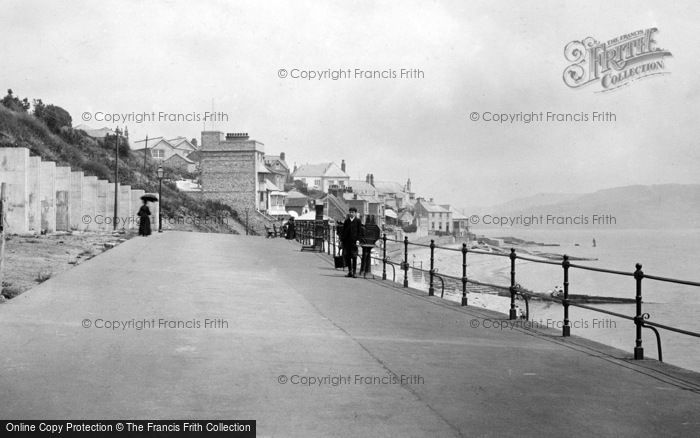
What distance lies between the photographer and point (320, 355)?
27.5 ft

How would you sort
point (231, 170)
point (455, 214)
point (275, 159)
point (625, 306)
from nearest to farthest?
1. point (625, 306)
2. point (231, 170)
3. point (275, 159)
4. point (455, 214)

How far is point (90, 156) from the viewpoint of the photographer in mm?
67312

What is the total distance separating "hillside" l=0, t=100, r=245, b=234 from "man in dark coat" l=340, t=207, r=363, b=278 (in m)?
26.8

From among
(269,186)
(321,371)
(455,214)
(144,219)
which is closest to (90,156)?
(269,186)

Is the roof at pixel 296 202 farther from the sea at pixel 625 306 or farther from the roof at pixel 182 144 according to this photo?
the roof at pixel 182 144

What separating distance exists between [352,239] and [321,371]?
1203 centimetres

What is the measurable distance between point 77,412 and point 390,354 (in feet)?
12.6

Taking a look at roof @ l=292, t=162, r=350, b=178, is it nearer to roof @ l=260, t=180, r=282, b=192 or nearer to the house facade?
roof @ l=260, t=180, r=282, b=192

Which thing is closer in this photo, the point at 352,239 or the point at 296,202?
the point at 352,239

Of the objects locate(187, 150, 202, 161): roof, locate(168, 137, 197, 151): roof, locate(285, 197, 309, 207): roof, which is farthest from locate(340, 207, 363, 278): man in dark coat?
locate(168, 137, 197, 151): roof

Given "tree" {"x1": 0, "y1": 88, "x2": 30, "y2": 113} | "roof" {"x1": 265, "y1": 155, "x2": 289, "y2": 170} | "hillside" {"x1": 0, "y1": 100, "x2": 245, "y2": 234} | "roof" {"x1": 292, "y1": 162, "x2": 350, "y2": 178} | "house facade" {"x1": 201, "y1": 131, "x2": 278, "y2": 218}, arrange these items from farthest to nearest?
1. "roof" {"x1": 292, "y1": 162, "x2": 350, "y2": 178}
2. "roof" {"x1": 265, "y1": 155, "x2": 289, "y2": 170}
3. "house facade" {"x1": 201, "y1": 131, "x2": 278, "y2": 218}
4. "tree" {"x1": 0, "y1": 88, "x2": 30, "y2": 113}
5. "hillside" {"x1": 0, "y1": 100, "x2": 245, "y2": 234}

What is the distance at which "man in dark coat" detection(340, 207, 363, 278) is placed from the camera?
1947 centimetres

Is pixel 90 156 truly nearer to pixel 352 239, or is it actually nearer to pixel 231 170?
pixel 231 170

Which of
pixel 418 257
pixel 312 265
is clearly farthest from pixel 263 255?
pixel 418 257
